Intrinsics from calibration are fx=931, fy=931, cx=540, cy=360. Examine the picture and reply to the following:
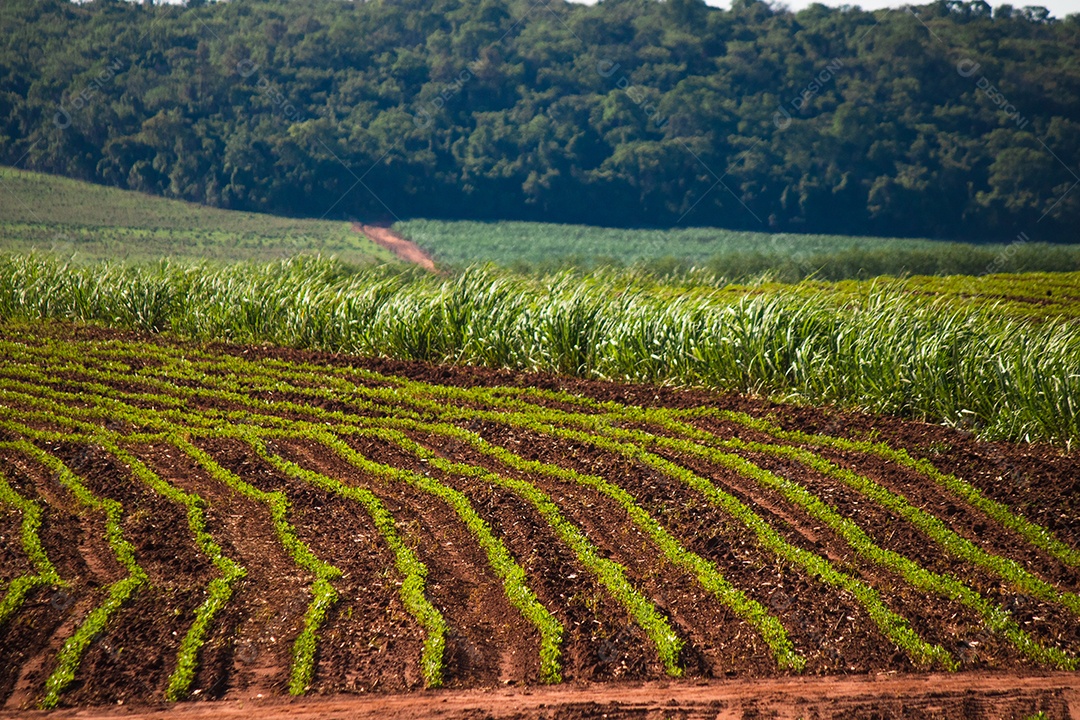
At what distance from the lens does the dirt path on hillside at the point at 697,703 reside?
13.0 feet

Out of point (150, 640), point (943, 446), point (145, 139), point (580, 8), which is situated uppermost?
point (580, 8)

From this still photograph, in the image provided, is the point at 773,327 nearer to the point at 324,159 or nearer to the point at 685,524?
the point at 685,524

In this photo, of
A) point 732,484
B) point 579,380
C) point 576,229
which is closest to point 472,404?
point 579,380

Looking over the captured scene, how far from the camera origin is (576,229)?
55.0m

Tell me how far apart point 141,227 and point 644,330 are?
138 ft

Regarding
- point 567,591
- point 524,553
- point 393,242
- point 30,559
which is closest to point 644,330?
point 524,553

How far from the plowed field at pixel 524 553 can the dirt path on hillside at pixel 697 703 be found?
3 cm

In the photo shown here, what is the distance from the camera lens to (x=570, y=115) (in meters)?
61.0

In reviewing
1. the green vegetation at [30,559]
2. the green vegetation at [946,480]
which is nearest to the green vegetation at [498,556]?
the green vegetation at [30,559]

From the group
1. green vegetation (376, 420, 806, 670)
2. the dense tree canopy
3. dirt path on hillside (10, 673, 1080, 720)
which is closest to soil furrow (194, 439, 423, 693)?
dirt path on hillside (10, 673, 1080, 720)

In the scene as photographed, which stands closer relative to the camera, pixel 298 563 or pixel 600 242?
pixel 298 563

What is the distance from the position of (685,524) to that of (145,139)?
176ft

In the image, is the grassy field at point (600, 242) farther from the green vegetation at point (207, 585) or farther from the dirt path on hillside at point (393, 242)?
the green vegetation at point (207, 585)

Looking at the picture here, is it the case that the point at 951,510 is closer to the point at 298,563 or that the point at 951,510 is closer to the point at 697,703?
the point at 697,703
